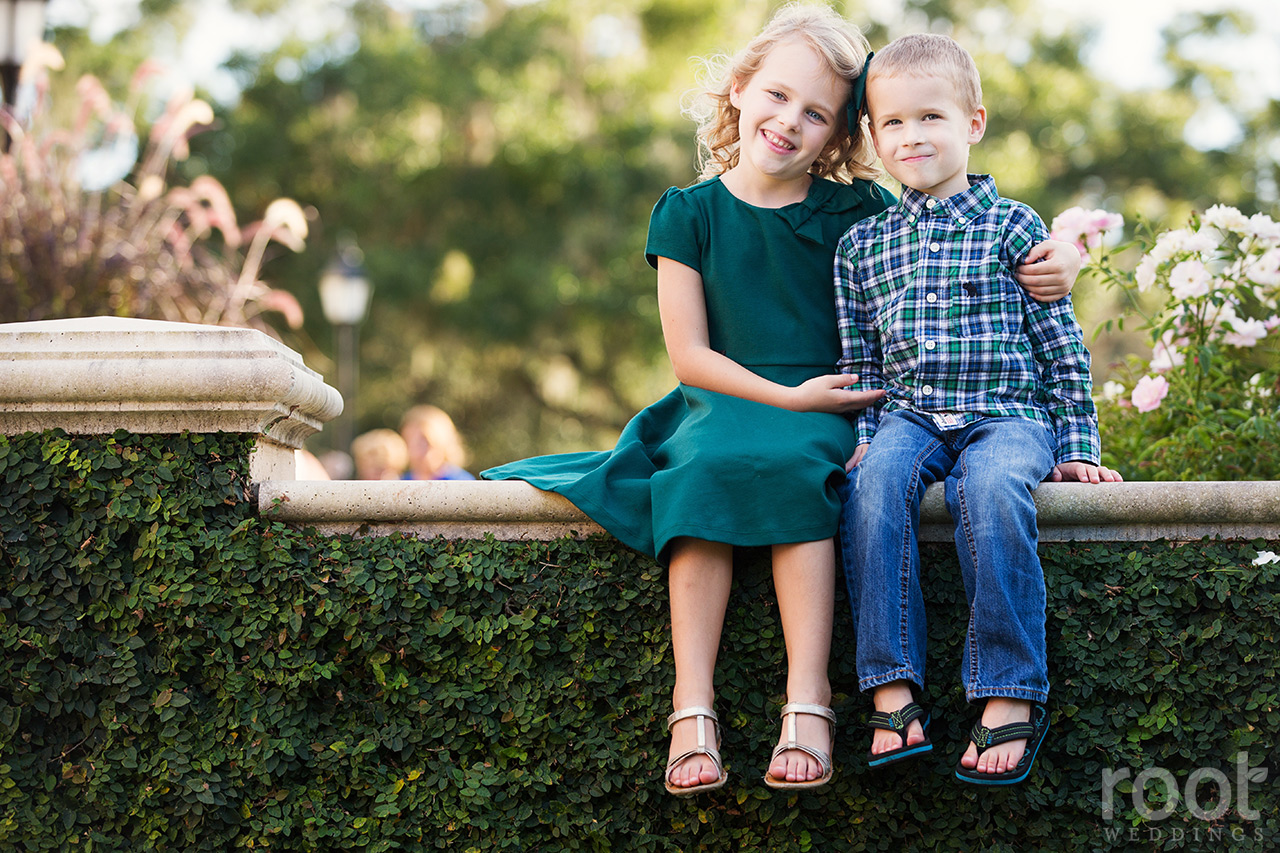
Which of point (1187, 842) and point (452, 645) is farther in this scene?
point (452, 645)

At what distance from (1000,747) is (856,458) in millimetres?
742

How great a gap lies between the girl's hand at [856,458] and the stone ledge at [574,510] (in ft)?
0.64

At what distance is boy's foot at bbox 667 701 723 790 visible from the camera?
223 centimetres

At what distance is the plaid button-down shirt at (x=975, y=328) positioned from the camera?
99.7 inches

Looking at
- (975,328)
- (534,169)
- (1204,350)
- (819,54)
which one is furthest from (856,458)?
(534,169)

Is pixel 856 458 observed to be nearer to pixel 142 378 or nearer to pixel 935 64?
pixel 935 64

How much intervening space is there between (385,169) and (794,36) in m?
12.2

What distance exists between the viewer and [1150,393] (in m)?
3.11

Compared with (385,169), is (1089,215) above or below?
below

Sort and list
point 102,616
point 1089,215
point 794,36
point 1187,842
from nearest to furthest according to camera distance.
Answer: point 1187,842, point 102,616, point 794,36, point 1089,215

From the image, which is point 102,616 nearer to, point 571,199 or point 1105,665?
point 1105,665

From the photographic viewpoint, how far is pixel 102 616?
253 cm

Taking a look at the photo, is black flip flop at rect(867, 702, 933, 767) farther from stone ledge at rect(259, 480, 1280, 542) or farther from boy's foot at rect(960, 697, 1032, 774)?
stone ledge at rect(259, 480, 1280, 542)

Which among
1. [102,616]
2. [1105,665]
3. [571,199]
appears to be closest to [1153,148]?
[571,199]
